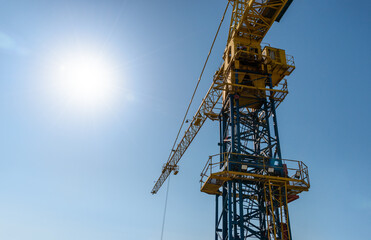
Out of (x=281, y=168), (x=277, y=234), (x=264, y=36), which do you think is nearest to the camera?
(x=277, y=234)

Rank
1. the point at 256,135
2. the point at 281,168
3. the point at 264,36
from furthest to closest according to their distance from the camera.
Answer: the point at 264,36 → the point at 256,135 → the point at 281,168

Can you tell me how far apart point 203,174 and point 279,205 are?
621cm

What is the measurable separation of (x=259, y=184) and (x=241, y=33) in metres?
15.1

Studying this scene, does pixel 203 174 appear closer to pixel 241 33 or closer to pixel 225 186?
pixel 225 186

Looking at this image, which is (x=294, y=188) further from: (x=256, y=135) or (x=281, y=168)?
(x=256, y=135)

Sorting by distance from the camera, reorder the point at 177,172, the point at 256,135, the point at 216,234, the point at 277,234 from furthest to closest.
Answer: the point at 177,172 < the point at 256,135 < the point at 216,234 < the point at 277,234

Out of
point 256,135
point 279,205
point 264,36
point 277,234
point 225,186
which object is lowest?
point 277,234

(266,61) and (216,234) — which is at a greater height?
(266,61)

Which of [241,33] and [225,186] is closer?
[225,186]

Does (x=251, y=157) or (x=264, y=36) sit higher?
(x=264, y=36)

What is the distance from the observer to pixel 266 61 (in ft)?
87.6

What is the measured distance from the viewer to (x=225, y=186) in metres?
23.2

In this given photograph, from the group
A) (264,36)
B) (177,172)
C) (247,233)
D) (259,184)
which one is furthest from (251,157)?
(177,172)

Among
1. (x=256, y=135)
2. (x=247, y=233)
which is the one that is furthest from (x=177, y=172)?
(x=247, y=233)
